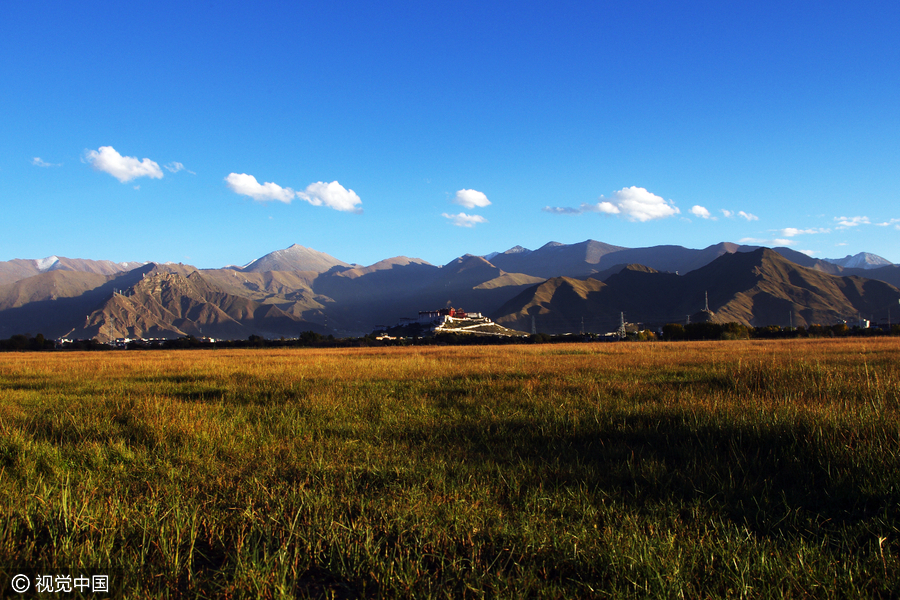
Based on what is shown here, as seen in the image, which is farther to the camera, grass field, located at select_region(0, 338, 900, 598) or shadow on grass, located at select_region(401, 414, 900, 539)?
shadow on grass, located at select_region(401, 414, 900, 539)

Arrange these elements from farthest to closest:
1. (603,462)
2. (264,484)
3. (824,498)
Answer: (603,462)
(264,484)
(824,498)

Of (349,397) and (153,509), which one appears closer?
(153,509)

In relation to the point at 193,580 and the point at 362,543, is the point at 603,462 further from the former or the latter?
the point at 193,580

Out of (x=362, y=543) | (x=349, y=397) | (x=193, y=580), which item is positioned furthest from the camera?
(x=349, y=397)

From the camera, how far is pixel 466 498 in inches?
158

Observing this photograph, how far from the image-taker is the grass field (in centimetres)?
280

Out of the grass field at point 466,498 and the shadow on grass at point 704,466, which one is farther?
the shadow on grass at point 704,466

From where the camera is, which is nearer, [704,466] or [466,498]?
[466,498]

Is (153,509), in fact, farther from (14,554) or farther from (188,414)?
(188,414)

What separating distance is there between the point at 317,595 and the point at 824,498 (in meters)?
4.25

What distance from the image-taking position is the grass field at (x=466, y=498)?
9.20 feet

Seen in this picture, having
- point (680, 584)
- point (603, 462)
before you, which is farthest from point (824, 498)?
point (680, 584)

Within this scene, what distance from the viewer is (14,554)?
294 centimetres

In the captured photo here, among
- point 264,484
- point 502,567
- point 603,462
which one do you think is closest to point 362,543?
point 502,567
